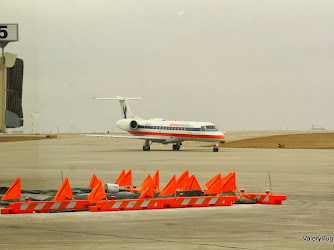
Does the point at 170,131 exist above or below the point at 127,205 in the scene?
below

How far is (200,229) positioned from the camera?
1405 centimetres

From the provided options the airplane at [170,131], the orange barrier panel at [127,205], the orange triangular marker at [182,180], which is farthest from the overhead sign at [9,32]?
the airplane at [170,131]

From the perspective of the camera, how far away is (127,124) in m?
72.9

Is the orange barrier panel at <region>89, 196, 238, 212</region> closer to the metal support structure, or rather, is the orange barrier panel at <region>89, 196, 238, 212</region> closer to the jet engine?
the metal support structure

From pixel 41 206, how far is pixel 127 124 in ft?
183

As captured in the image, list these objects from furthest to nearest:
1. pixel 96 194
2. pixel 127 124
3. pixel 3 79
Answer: pixel 127 124 → pixel 3 79 → pixel 96 194

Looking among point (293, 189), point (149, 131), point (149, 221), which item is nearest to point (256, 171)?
point (293, 189)

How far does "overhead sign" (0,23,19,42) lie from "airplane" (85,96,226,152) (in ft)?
151

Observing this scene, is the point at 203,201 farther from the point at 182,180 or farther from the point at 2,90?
the point at 2,90

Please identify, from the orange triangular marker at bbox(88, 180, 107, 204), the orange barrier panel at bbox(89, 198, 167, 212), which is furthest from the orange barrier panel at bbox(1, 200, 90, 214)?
the orange barrier panel at bbox(89, 198, 167, 212)

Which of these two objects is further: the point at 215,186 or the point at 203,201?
the point at 215,186

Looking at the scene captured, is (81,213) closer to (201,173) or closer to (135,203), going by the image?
(135,203)

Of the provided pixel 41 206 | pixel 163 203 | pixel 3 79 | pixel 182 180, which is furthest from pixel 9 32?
pixel 182 180

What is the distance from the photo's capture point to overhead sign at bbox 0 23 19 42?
19.0m
